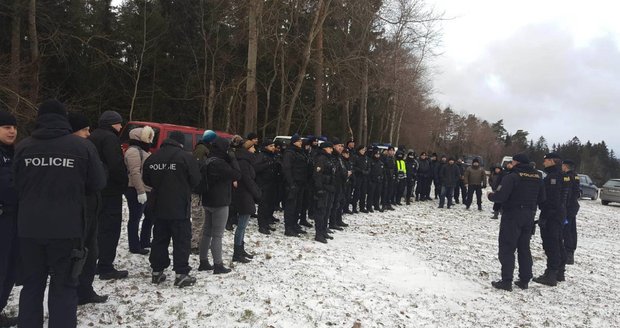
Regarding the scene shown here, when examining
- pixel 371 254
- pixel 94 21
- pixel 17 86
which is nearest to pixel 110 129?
pixel 371 254

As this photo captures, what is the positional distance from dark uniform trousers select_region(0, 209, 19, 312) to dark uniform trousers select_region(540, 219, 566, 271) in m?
7.63

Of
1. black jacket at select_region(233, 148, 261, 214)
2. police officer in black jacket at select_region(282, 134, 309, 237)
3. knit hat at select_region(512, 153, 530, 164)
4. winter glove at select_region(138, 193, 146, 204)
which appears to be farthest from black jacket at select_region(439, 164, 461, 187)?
winter glove at select_region(138, 193, 146, 204)

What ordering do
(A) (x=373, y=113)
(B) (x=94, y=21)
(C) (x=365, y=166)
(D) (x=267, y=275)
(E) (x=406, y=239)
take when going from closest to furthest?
(D) (x=267, y=275) → (E) (x=406, y=239) → (C) (x=365, y=166) → (B) (x=94, y=21) → (A) (x=373, y=113)

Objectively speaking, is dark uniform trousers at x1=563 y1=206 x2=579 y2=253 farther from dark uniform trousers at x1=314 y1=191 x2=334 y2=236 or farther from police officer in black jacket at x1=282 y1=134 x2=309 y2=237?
police officer in black jacket at x1=282 y1=134 x2=309 y2=237

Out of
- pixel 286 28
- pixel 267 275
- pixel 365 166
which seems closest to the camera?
pixel 267 275

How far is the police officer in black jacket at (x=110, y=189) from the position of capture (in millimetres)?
4938

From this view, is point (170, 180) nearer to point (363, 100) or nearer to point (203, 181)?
point (203, 181)

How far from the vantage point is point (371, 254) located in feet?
25.6

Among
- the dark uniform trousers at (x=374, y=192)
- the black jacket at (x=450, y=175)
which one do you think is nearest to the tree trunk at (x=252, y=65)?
the dark uniform trousers at (x=374, y=192)

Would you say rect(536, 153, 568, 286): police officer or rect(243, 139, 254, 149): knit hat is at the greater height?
rect(243, 139, 254, 149): knit hat

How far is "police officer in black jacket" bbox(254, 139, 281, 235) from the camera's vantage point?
859 centimetres

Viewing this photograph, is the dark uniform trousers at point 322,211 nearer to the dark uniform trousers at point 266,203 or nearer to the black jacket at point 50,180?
the dark uniform trousers at point 266,203

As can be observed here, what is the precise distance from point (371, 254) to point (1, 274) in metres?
5.69

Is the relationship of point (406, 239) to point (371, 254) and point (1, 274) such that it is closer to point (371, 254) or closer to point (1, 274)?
point (371, 254)
